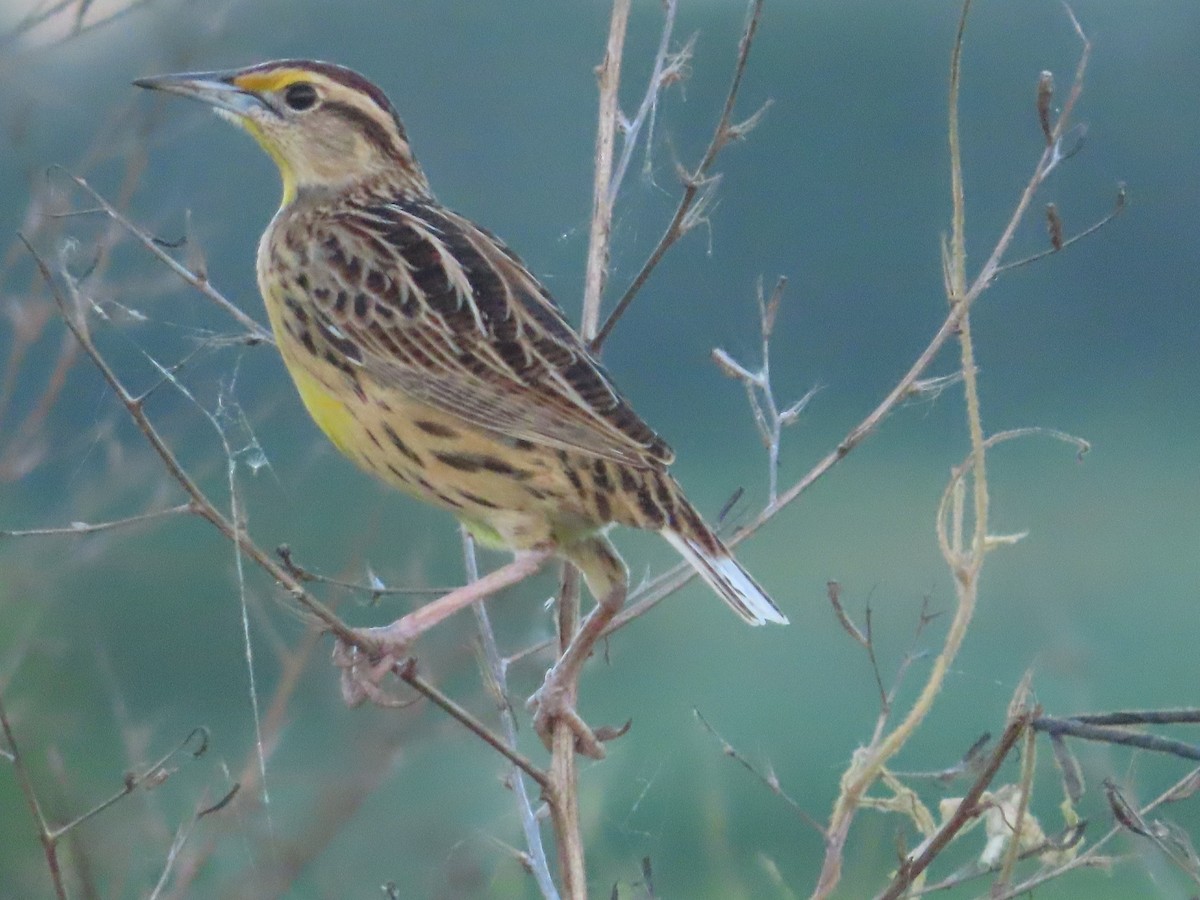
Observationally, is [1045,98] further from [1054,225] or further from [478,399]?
[478,399]

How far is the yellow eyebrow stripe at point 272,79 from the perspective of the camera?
2752 millimetres

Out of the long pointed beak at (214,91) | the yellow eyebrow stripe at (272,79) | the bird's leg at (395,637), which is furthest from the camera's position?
the yellow eyebrow stripe at (272,79)

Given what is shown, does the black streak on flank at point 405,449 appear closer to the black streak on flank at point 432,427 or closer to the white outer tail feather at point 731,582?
the black streak on flank at point 432,427

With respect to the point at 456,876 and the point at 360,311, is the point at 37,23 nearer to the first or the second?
the point at 360,311

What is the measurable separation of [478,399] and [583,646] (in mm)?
404

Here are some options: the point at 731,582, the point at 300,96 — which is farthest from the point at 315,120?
the point at 731,582

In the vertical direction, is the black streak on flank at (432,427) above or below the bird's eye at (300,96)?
below

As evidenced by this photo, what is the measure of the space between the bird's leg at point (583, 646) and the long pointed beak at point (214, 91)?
0.94m

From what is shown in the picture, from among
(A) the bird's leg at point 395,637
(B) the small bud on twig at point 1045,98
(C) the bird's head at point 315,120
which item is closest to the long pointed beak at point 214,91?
(C) the bird's head at point 315,120

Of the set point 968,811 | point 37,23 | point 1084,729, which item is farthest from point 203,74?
point 1084,729

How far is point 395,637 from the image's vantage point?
2.32 meters

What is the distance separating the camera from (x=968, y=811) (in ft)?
5.71

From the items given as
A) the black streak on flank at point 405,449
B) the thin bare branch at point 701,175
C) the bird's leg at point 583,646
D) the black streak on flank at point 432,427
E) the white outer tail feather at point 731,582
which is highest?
the thin bare branch at point 701,175

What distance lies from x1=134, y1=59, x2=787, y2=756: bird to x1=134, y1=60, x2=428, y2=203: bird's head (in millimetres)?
38
